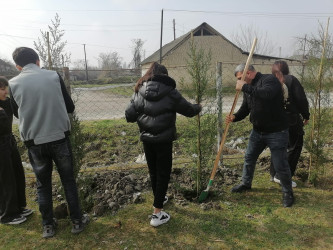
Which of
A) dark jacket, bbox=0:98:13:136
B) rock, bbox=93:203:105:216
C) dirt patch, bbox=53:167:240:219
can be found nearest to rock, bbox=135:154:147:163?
dirt patch, bbox=53:167:240:219

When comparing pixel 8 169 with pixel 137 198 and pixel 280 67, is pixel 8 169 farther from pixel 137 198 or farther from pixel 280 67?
pixel 280 67

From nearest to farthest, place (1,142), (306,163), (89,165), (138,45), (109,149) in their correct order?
(1,142) → (306,163) → (89,165) → (109,149) → (138,45)

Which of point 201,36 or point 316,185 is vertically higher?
point 201,36

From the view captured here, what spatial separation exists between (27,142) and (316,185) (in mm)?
4328

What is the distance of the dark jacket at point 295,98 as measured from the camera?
3.75m

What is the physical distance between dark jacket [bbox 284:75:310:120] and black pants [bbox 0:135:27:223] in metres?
3.92

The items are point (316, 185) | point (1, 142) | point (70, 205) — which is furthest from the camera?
point (316, 185)

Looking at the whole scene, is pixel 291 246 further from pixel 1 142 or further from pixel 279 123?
pixel 1 142

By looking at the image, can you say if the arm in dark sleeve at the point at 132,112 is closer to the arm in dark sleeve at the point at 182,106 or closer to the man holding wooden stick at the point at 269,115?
the arm in dark sleeve at the point at 182,106

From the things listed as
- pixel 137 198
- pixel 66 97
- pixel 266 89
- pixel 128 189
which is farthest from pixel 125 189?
pixel 266 89

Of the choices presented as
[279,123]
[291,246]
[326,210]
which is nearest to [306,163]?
[326,210]

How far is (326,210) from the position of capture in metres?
3.47

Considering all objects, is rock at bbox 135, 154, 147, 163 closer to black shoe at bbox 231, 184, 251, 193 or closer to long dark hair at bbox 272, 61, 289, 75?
black shoe at bbox 231, 184, 251, 193

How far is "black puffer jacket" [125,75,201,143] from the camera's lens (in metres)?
2.86
